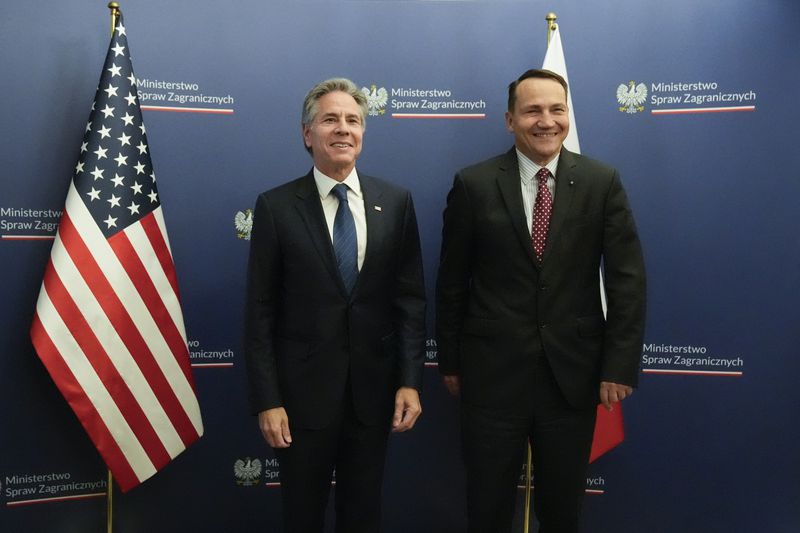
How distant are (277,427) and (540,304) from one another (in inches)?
35.3

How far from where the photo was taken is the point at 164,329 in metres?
2.54

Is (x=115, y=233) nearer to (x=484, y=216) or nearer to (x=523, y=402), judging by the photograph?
(x=484, y=216)

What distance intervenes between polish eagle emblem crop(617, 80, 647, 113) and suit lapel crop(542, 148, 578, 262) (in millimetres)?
905

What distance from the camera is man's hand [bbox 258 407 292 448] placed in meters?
1.95

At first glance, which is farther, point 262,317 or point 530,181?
point 530,181

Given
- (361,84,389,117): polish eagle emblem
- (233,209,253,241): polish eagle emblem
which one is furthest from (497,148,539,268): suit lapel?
(233,209,253,241): polish eagle emblem

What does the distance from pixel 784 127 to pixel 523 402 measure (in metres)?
1.77

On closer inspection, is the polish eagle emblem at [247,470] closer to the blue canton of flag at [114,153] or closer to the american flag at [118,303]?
the american flag at [118,303]

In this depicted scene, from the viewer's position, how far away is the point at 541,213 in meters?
2.08

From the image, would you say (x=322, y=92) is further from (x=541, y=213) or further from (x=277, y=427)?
(x=277, y=427)

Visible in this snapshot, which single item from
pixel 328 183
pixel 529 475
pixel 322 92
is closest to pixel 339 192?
pixel 328 183

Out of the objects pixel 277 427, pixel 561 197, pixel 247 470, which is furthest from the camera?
pixel 247 470

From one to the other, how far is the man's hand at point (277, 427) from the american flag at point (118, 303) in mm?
761

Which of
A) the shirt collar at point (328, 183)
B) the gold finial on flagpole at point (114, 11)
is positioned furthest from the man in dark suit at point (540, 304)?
the gold finial on flagpole at point (114, 11)
